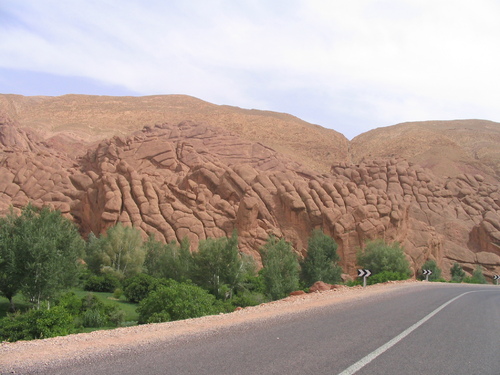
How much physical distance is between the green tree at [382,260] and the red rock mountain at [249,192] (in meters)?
5.26

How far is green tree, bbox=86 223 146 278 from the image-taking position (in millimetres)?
45250

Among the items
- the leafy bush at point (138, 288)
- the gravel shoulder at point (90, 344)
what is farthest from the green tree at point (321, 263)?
the gravel shoulder at point (90, 344)

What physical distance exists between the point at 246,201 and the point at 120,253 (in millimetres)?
15171

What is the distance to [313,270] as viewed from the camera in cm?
4634

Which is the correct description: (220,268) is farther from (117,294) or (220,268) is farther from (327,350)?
(327,350)

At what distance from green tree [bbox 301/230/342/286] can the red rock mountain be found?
282 inches

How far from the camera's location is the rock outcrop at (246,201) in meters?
55.3

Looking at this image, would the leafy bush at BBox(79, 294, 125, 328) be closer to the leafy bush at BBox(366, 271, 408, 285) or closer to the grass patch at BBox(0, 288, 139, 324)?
the grass patch at BBox(0, 288, 139, 324)

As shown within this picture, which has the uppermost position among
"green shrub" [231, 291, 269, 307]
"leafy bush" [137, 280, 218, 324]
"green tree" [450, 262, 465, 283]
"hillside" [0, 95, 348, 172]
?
"hillside" [0, 95, 348, 172]

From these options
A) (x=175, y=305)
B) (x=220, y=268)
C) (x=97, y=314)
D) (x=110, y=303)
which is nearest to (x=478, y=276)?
(x=220, y=268)

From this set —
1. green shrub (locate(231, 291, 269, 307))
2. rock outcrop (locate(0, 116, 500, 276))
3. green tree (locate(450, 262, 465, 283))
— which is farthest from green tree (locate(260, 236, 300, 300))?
green tree (locate(450, 262, 465, 283))

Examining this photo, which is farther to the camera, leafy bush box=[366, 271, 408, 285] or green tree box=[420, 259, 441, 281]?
green tree box=[420, 259, 441, 281]

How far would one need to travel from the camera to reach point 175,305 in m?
19.5

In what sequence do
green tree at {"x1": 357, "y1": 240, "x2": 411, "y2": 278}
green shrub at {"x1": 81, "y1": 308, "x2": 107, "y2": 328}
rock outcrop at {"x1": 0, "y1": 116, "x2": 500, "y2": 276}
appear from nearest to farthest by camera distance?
green shrub at {"x1": 81, "y1": 308, "x2": 107, "y2": 328}
green tree at {"x1": 357, "y1": 240, "x2": 411, "y2": 278}
rock outcrop at {"x1": 0, "y1": 116, "x2": 500, "y2": 276}
